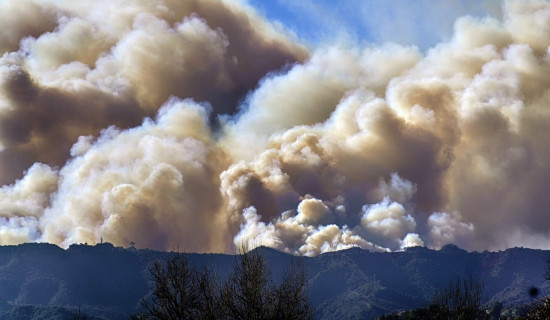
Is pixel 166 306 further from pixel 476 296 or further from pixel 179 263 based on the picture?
pixel 476 296

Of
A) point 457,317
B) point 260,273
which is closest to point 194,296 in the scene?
point 260,273

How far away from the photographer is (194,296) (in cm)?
6144

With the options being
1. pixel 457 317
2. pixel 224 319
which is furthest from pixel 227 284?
pixel 457 317

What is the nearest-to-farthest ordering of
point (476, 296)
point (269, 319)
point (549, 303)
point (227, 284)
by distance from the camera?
point (269, 319), point (227, 284), point (476, 296), point (549, 303)

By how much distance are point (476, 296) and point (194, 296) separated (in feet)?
109

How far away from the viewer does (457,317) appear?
69.9m

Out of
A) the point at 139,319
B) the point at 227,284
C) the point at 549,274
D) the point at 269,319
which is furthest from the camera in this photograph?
the point at 549,274

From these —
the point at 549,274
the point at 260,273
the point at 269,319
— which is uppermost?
the point at 549,274

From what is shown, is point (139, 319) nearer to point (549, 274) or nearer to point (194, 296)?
point (194, 296)

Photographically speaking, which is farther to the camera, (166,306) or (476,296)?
(476,296)

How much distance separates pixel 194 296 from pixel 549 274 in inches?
2652

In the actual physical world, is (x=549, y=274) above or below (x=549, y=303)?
above

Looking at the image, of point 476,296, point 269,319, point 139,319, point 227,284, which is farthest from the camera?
point 476,296

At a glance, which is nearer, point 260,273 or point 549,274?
point 260,273
